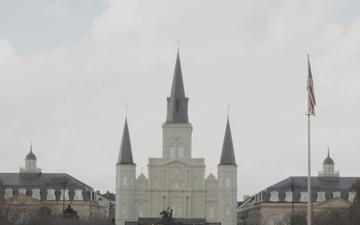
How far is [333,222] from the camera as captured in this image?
99.8 metres

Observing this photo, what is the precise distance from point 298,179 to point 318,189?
5.25m

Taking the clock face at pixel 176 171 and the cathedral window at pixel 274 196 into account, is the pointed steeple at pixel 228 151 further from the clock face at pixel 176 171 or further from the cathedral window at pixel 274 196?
the cathedral window at pixel 274 196

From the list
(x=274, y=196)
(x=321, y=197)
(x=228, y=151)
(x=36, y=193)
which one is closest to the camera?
(x=228, y=151)

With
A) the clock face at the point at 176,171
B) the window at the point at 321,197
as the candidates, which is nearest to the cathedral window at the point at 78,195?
the clock face at the point at 176,171

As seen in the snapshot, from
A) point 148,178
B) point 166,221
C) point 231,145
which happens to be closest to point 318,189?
point 231,145

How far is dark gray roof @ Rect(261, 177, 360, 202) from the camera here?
154 m

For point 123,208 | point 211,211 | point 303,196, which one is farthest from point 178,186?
point 303,196

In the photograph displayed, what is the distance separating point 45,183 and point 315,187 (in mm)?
43137

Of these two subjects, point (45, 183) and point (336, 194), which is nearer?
point (336, 194)

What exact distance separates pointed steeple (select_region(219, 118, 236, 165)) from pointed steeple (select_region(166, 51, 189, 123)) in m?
7.53

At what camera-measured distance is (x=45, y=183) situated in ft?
516

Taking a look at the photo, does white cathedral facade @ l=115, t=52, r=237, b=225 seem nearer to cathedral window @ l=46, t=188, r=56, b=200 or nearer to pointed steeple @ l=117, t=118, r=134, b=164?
pointed steeple @ l=117, t=118, r=134, b=164

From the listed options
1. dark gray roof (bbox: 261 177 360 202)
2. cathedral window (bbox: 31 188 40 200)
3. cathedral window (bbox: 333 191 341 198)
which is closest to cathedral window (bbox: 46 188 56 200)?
cathedral window (bbox: 31 188 40 200)

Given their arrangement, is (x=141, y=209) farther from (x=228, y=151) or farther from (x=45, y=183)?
(x=45, y=183)
